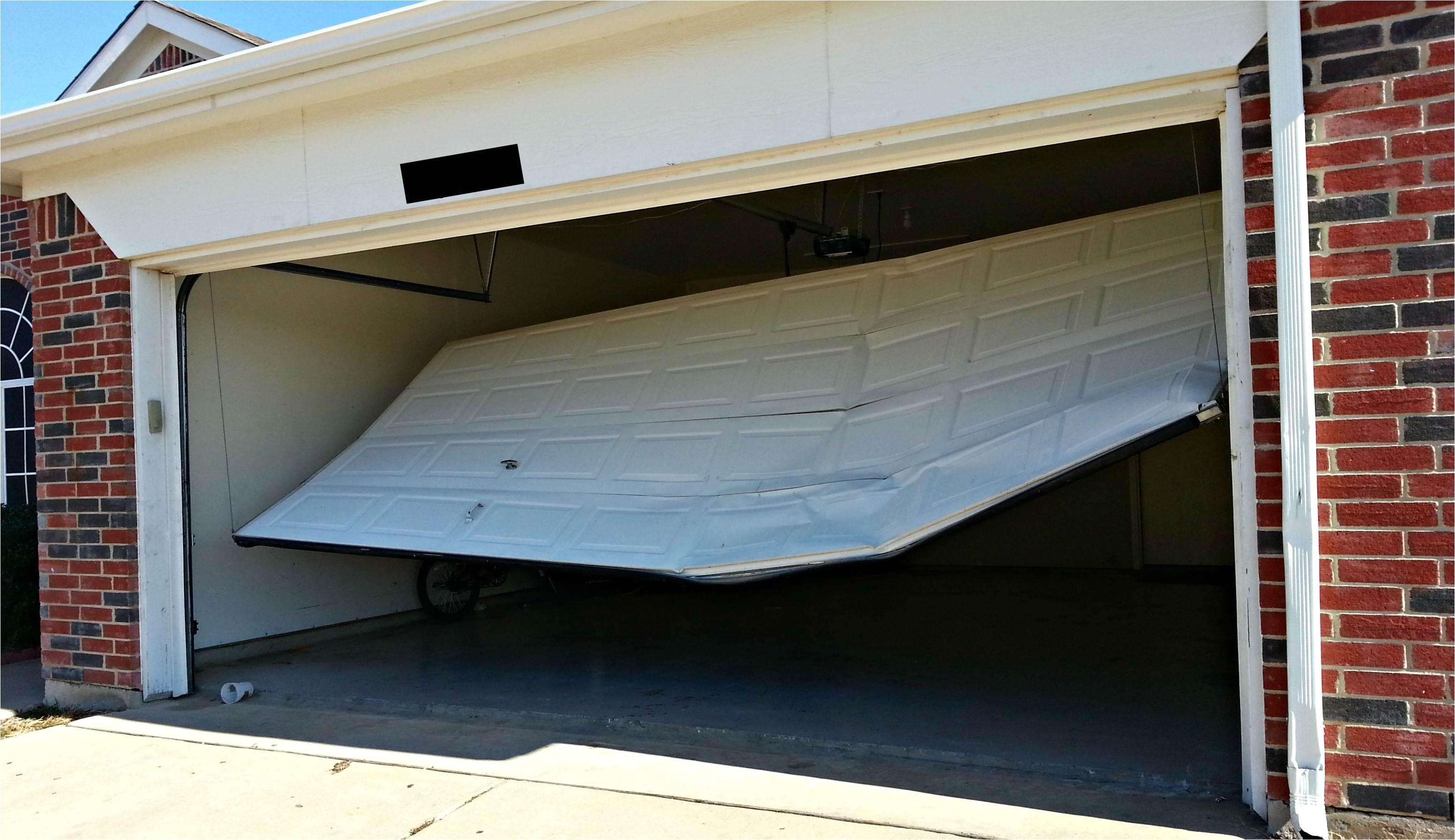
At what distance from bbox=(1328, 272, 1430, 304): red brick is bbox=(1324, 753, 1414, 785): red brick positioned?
5.12 ft

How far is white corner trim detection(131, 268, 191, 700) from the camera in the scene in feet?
20.6

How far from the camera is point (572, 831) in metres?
4.09

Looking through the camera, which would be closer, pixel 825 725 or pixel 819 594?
pixel 825 725

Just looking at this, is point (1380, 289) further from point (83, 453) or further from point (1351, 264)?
point (83, 453)

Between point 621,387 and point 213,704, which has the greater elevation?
point 621,387

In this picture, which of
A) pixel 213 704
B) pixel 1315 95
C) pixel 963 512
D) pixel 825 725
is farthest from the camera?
pixel 213 704

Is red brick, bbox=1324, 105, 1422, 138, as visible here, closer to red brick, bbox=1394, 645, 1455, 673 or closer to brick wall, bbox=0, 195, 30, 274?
red brick, bbox=1394, 645, 1455, 673

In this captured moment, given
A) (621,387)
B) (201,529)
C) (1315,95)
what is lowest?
(201,529)

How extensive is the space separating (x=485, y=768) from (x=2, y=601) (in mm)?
5148

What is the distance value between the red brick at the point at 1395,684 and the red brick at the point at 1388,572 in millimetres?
141

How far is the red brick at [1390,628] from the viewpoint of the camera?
3357mm

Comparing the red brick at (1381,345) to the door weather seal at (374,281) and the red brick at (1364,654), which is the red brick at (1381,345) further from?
the door weather seal at (374,281)

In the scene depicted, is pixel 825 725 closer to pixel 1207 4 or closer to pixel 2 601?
pixel 1207 4

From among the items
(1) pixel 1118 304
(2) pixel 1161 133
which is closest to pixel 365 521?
(1) pixel 1118 304
